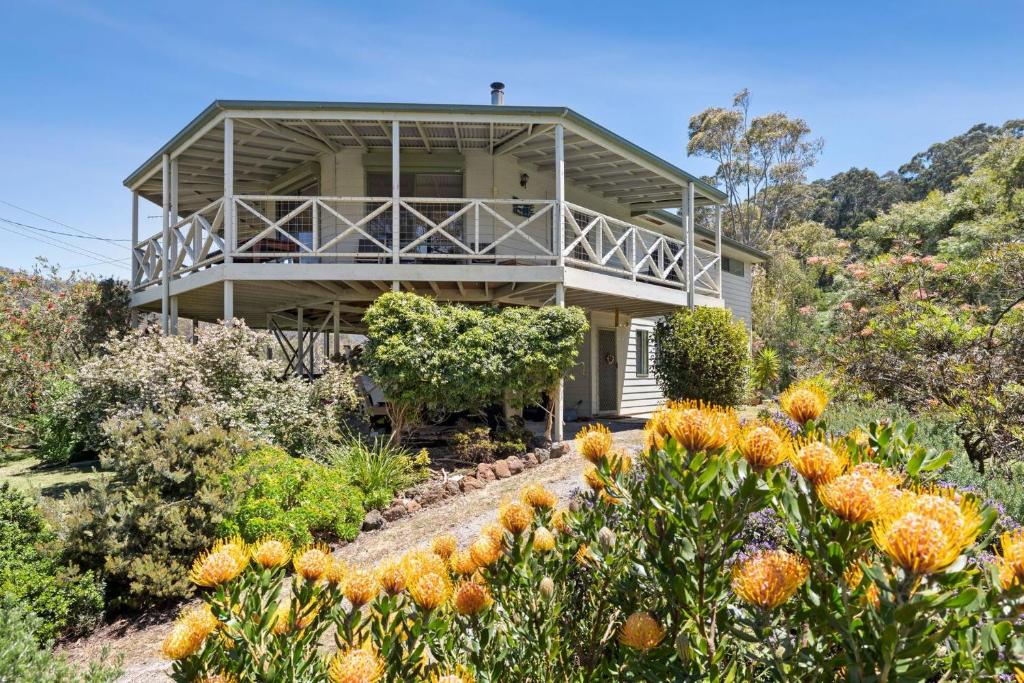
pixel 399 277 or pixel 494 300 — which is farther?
pixel 494 300

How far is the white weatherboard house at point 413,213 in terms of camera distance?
33.6 feet

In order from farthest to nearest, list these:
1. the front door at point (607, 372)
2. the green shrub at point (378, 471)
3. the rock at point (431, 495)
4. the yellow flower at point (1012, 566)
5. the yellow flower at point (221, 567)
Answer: the front door at point (607, 372)
the rock at point (431, 495)
the green shrub at point (378, 471)
the yellow flower at point (221, 567)
the yellow flower at point (1012, 566)

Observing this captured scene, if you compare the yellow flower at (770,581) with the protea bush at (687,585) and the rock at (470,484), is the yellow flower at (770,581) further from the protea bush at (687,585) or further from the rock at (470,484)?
the rock at (470,484)

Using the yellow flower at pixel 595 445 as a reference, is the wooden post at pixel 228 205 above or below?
above

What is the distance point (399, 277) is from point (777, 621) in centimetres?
931

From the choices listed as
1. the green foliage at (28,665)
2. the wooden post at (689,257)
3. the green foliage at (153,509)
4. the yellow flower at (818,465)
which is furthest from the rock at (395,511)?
the wooden post at (689,257)

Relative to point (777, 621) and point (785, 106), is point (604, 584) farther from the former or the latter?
point (785, 106)

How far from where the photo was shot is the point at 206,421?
21.9ft

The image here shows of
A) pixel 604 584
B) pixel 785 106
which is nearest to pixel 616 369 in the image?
pixel 604 584

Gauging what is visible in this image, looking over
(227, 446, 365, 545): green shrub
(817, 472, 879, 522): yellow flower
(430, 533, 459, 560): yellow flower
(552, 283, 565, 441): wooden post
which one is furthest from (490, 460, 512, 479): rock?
(817, 472, 879, 522): yellow flower

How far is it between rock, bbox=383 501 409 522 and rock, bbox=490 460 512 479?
5.26 feet

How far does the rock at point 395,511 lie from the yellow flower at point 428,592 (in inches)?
222

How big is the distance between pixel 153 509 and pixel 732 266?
1975cm

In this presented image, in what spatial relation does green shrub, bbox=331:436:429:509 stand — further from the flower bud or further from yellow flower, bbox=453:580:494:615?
yellow flower, bbox=453:580:494:615
